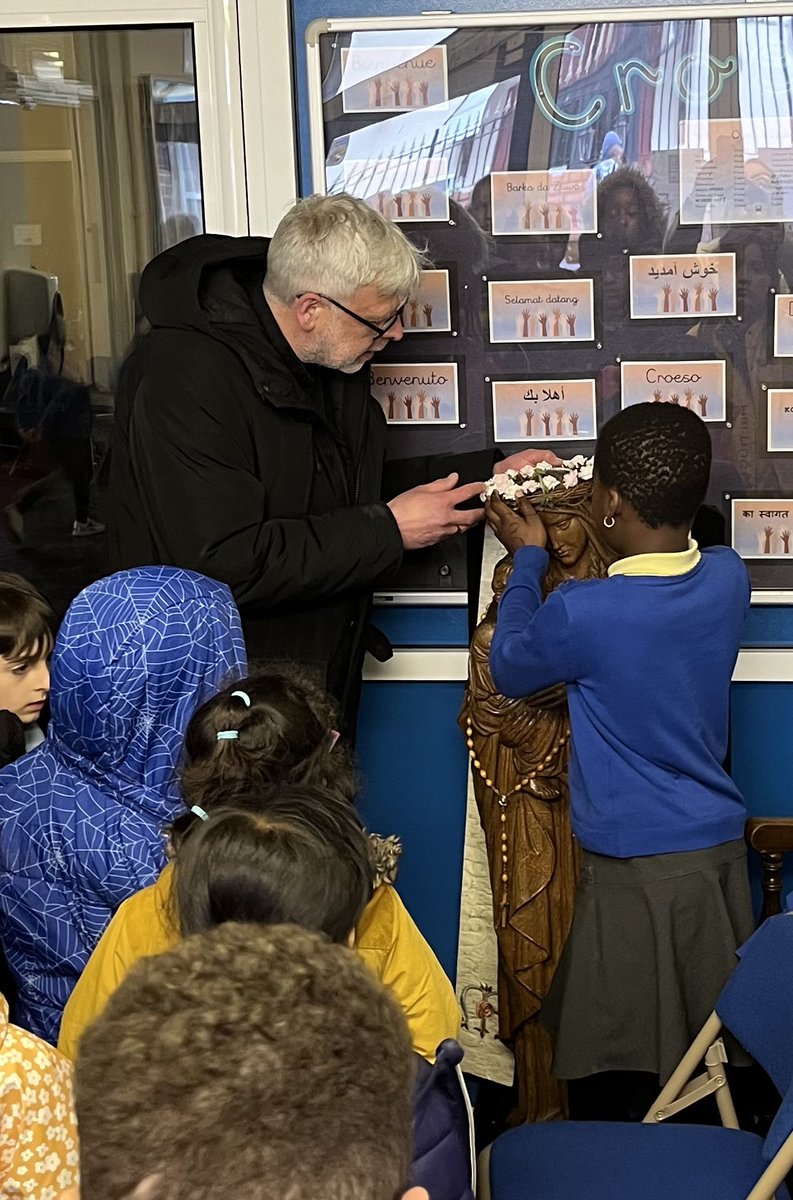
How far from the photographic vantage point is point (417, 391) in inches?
118

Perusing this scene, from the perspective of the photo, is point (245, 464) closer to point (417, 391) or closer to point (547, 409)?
point (417, 391)

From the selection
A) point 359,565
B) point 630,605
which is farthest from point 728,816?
point 359,565

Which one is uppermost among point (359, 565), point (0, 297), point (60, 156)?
point (60, 156)

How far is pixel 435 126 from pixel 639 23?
1.55ft

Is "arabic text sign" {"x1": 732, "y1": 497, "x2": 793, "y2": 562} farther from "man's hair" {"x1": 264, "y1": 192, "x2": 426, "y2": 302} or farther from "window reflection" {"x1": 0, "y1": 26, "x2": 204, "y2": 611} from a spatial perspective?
"window reflection" {"x1": 0, "y1": 26, "x2": 204, "y2": 611}

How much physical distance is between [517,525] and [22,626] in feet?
3.12

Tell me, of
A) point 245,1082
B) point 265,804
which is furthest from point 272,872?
point 245,1082

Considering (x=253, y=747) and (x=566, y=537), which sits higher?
(x=566, y=537)

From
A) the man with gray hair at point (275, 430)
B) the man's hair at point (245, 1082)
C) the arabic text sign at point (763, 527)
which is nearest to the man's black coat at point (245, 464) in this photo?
the man with gray hair at point (275, 430)

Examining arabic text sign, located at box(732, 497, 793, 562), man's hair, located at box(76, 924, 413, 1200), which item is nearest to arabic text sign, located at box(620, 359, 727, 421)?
arabic text sign, located at box(732, 497, 793, 562)

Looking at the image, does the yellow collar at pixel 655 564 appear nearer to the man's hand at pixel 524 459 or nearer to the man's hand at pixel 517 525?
the man's hand at pixel 517 525

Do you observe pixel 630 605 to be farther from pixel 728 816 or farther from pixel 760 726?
pixel 760 726

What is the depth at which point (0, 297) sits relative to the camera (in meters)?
3.04

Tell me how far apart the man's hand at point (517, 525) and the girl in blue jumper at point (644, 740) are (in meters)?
0.05
